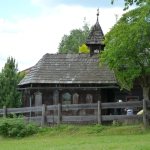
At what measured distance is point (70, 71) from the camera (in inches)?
839

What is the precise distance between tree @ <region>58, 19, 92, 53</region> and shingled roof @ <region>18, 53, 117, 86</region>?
28350mm

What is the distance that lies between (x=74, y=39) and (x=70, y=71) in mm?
31933

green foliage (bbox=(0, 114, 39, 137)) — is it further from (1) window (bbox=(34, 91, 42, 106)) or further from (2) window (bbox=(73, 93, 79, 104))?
(2) window (bbox=(73, 93, 79, 104))

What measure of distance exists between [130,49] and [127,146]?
26.8 ft

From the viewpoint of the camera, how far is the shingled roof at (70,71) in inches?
788

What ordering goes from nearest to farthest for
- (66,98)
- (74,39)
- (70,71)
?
(66,98), (70,71), (74,39)

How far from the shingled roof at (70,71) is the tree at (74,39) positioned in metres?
28.4

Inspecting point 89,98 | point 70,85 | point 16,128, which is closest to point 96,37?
point 70,85

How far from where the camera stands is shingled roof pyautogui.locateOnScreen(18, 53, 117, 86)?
20.0 meters

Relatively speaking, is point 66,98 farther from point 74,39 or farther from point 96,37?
point 74,39

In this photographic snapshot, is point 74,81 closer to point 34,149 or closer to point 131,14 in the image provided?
point 131,14

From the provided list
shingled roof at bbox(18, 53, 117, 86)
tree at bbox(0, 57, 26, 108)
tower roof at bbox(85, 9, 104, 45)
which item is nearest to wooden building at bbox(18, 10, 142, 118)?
shingled roof at bbox(18, 53, 117, 86)

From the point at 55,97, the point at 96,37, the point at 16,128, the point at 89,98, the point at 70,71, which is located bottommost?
the point at 16,128

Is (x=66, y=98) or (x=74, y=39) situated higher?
(x=74, y=39)
